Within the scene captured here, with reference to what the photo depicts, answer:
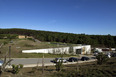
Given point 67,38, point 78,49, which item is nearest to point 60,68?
point 78,49

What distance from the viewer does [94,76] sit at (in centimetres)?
1079

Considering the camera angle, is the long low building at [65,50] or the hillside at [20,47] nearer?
the hillside at [20,47]

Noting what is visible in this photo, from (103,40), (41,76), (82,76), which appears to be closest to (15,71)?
(41,76)

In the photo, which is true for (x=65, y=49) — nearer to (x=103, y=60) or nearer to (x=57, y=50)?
(x=57, y=50)

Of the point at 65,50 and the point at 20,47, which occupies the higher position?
the point at 20,47

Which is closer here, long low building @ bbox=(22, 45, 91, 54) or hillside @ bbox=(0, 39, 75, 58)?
hillside @ bbox=(0, 39, 75, 58)

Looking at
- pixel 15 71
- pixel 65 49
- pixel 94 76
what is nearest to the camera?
pixel 94 76

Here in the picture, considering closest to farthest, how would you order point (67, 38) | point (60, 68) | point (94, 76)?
point (94, 76)
point (60, 68)
point (67, 38)

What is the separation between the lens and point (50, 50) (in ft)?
123

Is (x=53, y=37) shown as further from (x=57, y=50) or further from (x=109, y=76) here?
(x=109, y=76)

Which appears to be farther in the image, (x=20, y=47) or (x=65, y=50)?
(x=65, y=50)

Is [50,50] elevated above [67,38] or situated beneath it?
situated beneath

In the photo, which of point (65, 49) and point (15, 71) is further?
point (65, 49)

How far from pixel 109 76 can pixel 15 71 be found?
10399 mm
